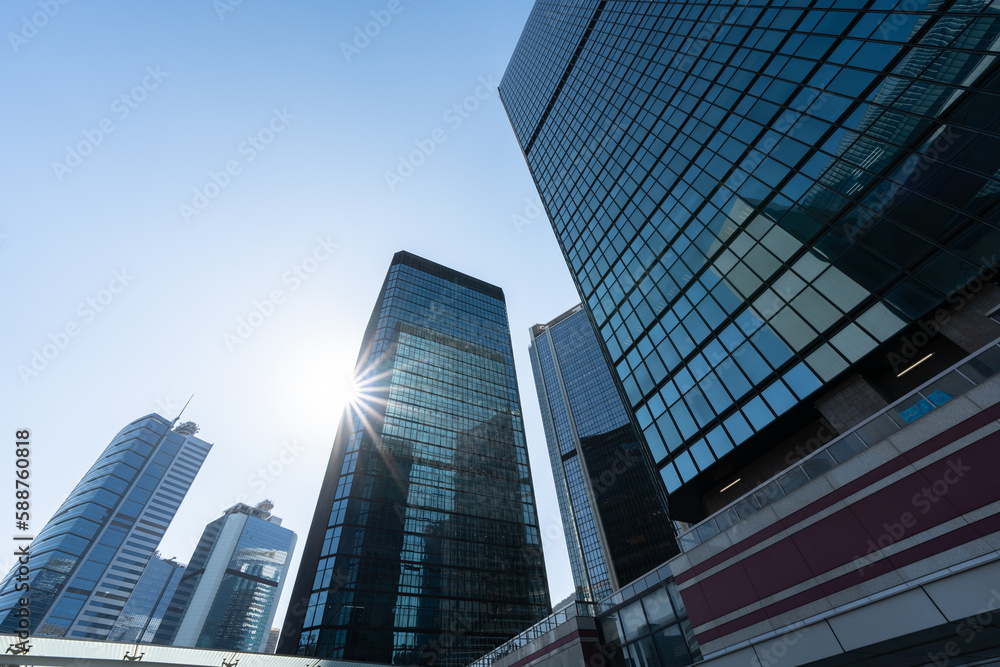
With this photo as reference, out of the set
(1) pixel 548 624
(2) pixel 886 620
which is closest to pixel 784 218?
(2) pixel 886 620

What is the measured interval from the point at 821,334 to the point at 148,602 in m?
241

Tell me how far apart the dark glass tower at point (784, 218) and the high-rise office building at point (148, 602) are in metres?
208

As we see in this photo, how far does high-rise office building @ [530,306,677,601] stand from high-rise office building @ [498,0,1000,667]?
6445 cm

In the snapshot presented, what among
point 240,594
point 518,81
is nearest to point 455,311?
point 518,81

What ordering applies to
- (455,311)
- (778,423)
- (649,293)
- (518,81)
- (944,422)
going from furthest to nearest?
1. (455,311)
2. (518,81)
3. (649,293)
4. (778,423)
5. (944,422)

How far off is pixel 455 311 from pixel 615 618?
8323 centimetres

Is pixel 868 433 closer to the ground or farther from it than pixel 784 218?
closer to the ground

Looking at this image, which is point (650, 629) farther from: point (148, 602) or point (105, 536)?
point (148, 602)

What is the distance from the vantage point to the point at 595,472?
11962 centimetres

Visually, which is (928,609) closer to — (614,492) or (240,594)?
(614,492)

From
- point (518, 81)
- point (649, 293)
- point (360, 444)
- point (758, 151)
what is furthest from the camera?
point (518, 81)

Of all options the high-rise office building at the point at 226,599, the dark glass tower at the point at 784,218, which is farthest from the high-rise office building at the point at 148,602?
the dark glass tower at the point at 784,218

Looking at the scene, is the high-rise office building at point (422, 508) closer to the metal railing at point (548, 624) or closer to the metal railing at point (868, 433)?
the metal railing at point (548, 624)

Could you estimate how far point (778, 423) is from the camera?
20.9 meters
